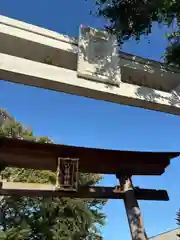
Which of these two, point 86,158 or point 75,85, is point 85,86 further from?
point 86,158

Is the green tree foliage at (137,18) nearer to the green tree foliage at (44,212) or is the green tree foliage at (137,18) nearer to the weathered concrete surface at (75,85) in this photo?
the weathered concrete surface at (75,85)

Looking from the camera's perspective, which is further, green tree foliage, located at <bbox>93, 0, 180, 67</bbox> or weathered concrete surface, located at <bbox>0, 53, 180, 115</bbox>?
green tree foliage, located at <bbox>93, 0, 180, 67</bbox>

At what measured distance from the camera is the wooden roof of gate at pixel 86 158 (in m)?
4.59

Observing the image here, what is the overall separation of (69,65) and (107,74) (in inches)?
20.1

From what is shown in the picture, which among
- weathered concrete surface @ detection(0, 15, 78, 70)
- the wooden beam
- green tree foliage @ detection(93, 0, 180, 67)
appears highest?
green tree foliage @ detection(93, 0, 180, 67)

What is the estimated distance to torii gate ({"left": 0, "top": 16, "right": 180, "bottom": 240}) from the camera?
382 centimetres

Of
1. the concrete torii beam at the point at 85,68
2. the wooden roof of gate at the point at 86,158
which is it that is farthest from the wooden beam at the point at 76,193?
the concrete torii beam at the point at 85,68

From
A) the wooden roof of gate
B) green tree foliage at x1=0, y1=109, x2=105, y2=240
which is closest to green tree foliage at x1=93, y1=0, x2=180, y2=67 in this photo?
the wooden roof of gate

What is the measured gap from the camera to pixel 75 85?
3830mm

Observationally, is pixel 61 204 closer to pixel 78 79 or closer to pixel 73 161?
pixel 73 161

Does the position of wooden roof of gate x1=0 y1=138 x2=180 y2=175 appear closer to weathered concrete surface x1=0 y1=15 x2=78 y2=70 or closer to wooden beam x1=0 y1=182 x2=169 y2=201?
wooden beam x1=0 y1=182 x2=169 y2=201

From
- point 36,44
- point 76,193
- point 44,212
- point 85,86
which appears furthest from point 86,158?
point 44,212

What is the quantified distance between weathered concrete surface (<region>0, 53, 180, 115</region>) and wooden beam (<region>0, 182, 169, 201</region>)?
1436mm

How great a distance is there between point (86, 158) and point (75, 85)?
55.0 inches
